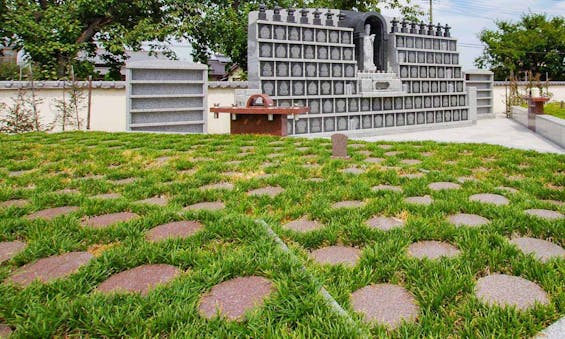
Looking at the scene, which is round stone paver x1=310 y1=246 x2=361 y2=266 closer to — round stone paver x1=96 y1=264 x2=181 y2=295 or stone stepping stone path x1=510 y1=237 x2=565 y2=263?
round stone paver x1=96 y1=264 x2=181 y2=295

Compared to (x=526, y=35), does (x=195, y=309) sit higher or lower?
lower

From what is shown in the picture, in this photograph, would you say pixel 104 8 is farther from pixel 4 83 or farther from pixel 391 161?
pixel 391 161

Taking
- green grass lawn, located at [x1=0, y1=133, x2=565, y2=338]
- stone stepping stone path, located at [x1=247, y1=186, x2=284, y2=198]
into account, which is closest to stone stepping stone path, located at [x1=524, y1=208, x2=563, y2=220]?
green grass lawn, located at [x1=0, y1=133, x2=565, y2=338]

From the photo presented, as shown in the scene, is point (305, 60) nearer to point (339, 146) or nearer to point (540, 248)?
point (339, 146)

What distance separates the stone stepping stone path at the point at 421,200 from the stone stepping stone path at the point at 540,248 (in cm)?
66

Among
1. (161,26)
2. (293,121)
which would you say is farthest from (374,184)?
(161,26)

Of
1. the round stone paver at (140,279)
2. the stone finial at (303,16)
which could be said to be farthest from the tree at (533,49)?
the round stone paver at (140,279)

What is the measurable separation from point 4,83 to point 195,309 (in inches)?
332

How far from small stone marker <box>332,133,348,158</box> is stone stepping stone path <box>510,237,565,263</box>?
8.32ft

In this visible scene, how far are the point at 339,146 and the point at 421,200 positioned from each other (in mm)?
1812

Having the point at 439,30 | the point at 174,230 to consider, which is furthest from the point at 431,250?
the point at 439,30

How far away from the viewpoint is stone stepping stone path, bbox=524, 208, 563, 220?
2113mm

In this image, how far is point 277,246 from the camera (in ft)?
5.57

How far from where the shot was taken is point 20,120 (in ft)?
24.8
